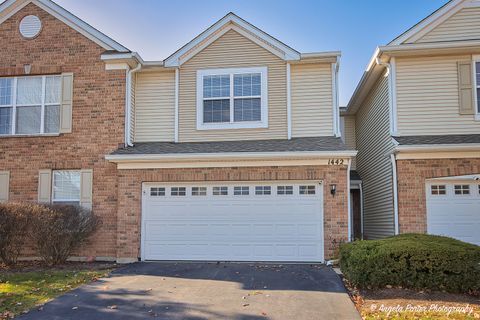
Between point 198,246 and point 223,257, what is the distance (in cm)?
76

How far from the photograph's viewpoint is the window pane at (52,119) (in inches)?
543

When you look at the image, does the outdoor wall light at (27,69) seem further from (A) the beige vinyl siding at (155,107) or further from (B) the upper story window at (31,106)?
(A) the beige vinyl siding at (155,107)

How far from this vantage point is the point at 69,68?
45.5 feet

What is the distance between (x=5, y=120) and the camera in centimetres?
1404

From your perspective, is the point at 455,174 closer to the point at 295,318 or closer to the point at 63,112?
the point at 295,318

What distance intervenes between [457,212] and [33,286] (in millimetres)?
10230

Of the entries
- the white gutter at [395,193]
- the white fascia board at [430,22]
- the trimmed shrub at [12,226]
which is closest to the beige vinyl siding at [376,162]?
the white gutter at [395,193]

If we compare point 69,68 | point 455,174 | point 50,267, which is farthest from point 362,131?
point 50,267

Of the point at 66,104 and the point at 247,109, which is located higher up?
the point at 66,104

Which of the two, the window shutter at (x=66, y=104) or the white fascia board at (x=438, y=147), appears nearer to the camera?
the white fascia board at (x=438, y=147)

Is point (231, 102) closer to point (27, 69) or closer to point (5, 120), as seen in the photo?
point (27, 69)

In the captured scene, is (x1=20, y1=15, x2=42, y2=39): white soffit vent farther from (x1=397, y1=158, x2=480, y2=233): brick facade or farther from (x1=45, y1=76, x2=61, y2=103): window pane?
(x1=397, y1=158, x2=480, y2=233): brick facade

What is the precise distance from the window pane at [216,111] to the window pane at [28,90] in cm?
512

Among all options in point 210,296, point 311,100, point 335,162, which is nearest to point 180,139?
point 311,100
